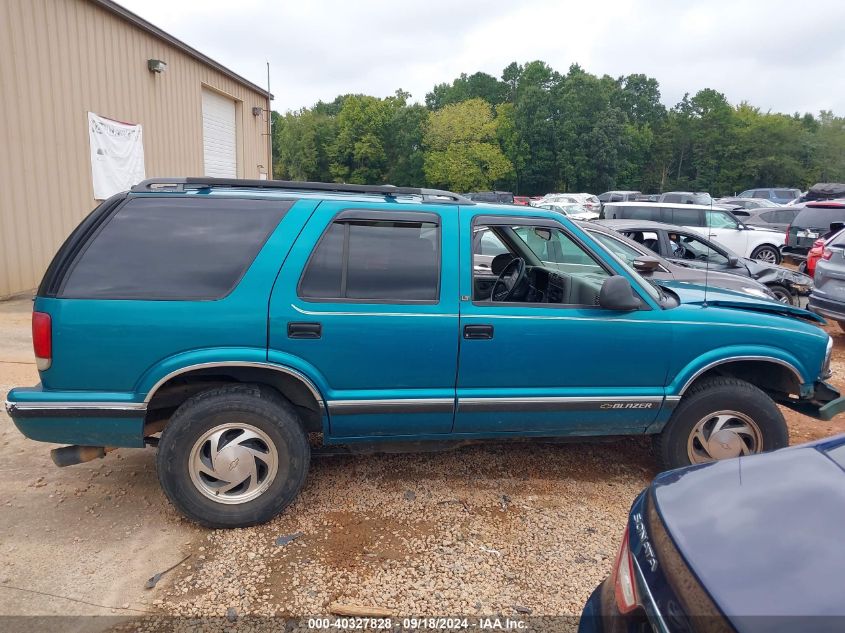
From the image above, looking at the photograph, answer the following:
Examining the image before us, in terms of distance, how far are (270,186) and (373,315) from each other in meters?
1.13

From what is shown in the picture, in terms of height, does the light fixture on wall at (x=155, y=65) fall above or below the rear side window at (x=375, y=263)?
above

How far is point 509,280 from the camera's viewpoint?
14.8ft

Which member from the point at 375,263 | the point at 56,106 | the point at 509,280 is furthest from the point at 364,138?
the point at 375,263

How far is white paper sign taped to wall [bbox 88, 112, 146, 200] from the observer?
425 inches

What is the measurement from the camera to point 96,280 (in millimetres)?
3105

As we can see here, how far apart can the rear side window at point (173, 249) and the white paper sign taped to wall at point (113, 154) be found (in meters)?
8.70

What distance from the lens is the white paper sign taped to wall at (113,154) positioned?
10.8 m

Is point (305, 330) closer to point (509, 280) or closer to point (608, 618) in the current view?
point (509, 280)

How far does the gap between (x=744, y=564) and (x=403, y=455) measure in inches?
116

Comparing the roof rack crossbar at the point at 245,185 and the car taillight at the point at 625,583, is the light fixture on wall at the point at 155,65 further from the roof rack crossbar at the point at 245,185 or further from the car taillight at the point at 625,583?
the car taillight at the point at 625,583

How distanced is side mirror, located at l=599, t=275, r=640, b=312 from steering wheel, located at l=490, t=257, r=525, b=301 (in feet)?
2.93

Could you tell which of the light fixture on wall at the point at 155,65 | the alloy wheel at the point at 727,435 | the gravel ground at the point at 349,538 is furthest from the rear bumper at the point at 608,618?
the light fixture on wall at the point at 155,65

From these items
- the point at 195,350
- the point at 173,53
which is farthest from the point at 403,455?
the point at 173,53

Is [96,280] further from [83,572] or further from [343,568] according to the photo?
[343,568]
